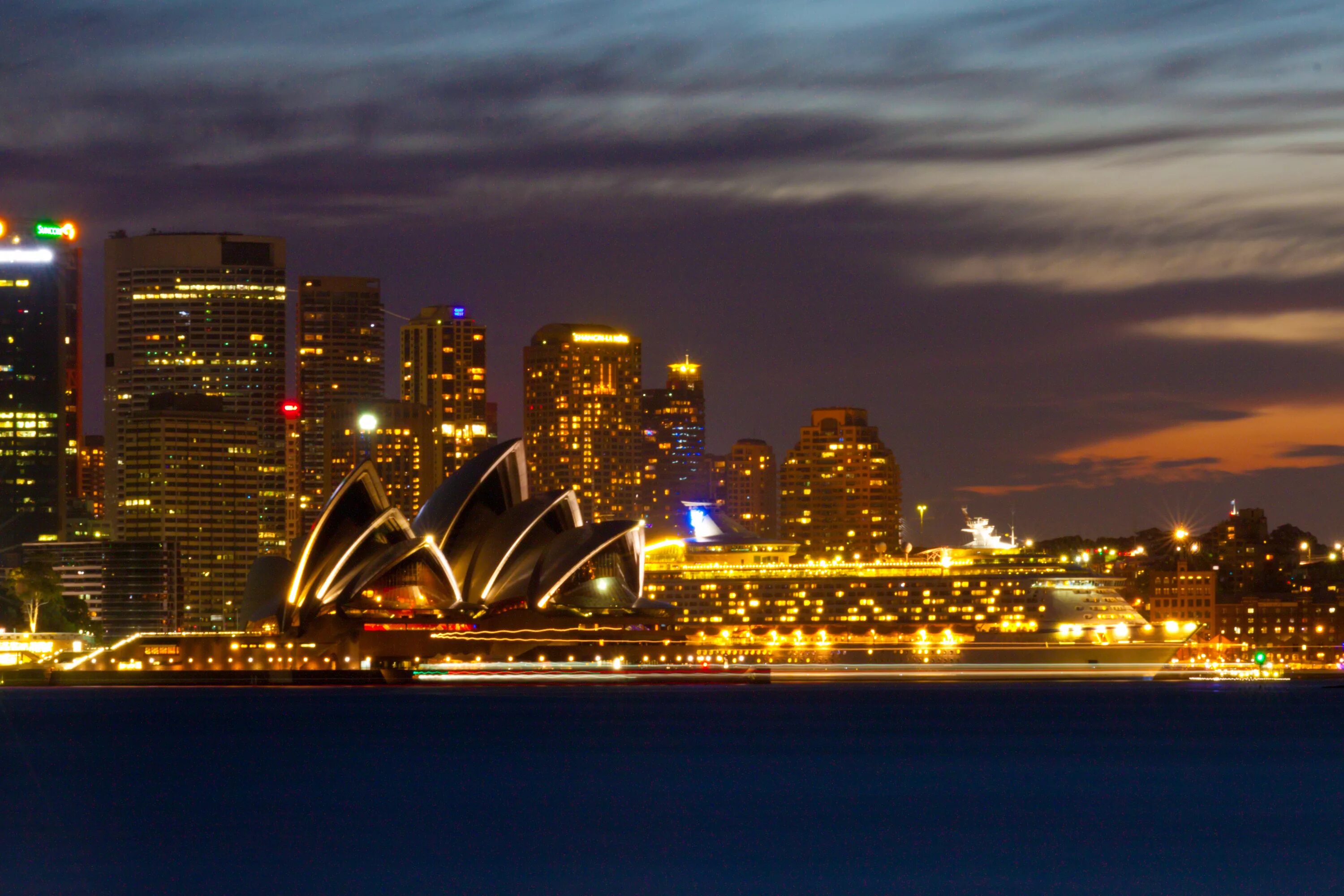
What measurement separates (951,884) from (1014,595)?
9114 centimetres

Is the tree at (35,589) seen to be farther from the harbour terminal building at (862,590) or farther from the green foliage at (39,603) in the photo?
the harbour terminal building at (862,590)

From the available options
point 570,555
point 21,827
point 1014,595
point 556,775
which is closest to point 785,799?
point 556,775

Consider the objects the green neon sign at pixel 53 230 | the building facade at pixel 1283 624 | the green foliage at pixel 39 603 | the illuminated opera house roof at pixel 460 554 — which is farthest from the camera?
the building facade at pixel 1283 624

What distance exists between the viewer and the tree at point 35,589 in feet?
568

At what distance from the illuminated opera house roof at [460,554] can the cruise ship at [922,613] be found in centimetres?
1339

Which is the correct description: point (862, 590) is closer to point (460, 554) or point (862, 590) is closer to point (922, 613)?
point (922, 613)

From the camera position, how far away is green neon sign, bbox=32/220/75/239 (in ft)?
264

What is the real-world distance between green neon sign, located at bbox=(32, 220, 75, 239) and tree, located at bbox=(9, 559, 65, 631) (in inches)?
3619

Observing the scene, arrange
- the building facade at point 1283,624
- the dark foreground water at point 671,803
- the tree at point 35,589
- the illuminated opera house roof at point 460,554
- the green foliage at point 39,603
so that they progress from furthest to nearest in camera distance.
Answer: the building facade at point 1283,624, the green foliage at point 39,603, the tree at point 35,589, the illuminated opera house roof at point 460,554, the dark foreground water at point 671,803

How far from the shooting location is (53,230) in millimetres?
81438

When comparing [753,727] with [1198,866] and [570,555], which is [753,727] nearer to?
[570,555]

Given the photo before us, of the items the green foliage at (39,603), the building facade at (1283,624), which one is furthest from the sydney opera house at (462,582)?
the building facade at (1283,624)

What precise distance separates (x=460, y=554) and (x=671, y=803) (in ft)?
227

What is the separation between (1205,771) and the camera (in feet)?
224
